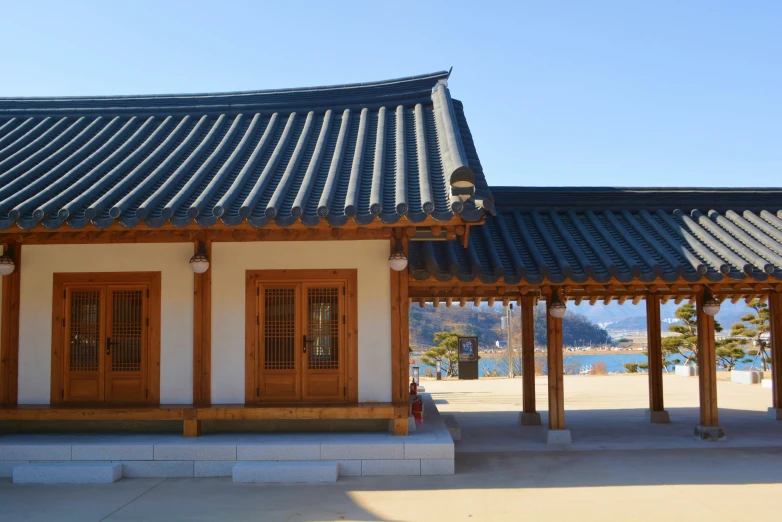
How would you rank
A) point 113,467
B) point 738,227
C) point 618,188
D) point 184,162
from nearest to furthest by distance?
point 113,467
point 184,162
point 738,227
point 618,188

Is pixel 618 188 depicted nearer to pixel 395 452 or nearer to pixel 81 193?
pixel 395 452

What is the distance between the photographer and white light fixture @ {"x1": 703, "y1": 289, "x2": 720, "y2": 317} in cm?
932

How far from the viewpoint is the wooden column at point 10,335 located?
27.6 ft

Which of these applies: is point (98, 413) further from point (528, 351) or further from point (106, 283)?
point (528, 351)

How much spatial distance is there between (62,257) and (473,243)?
5.54 m

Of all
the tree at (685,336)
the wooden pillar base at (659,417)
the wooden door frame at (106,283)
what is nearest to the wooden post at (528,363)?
the wooden pillar base at (659,417)

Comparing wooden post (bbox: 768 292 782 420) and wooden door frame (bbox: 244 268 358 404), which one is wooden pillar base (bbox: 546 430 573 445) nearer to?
wooden door frame (bbox: 244 268 358 404)

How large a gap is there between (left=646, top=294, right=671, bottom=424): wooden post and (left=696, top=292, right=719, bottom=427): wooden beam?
2.26 metres

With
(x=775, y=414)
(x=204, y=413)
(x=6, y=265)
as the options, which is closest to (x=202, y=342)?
(x=204, y=413)

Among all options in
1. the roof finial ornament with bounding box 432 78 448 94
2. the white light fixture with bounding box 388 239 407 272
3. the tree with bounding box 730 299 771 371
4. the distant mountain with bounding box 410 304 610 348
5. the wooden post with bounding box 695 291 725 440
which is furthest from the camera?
the distant mountain with bounding box 410 304 610 348

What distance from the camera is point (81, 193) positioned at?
816 centimetres

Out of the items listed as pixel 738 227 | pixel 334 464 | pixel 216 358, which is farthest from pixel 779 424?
pixel 216 358

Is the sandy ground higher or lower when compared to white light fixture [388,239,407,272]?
lower

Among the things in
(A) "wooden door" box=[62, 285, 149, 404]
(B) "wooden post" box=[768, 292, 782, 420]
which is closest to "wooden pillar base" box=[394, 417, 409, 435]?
(A) "wooden door" box=[62, 285, 149, 404]
